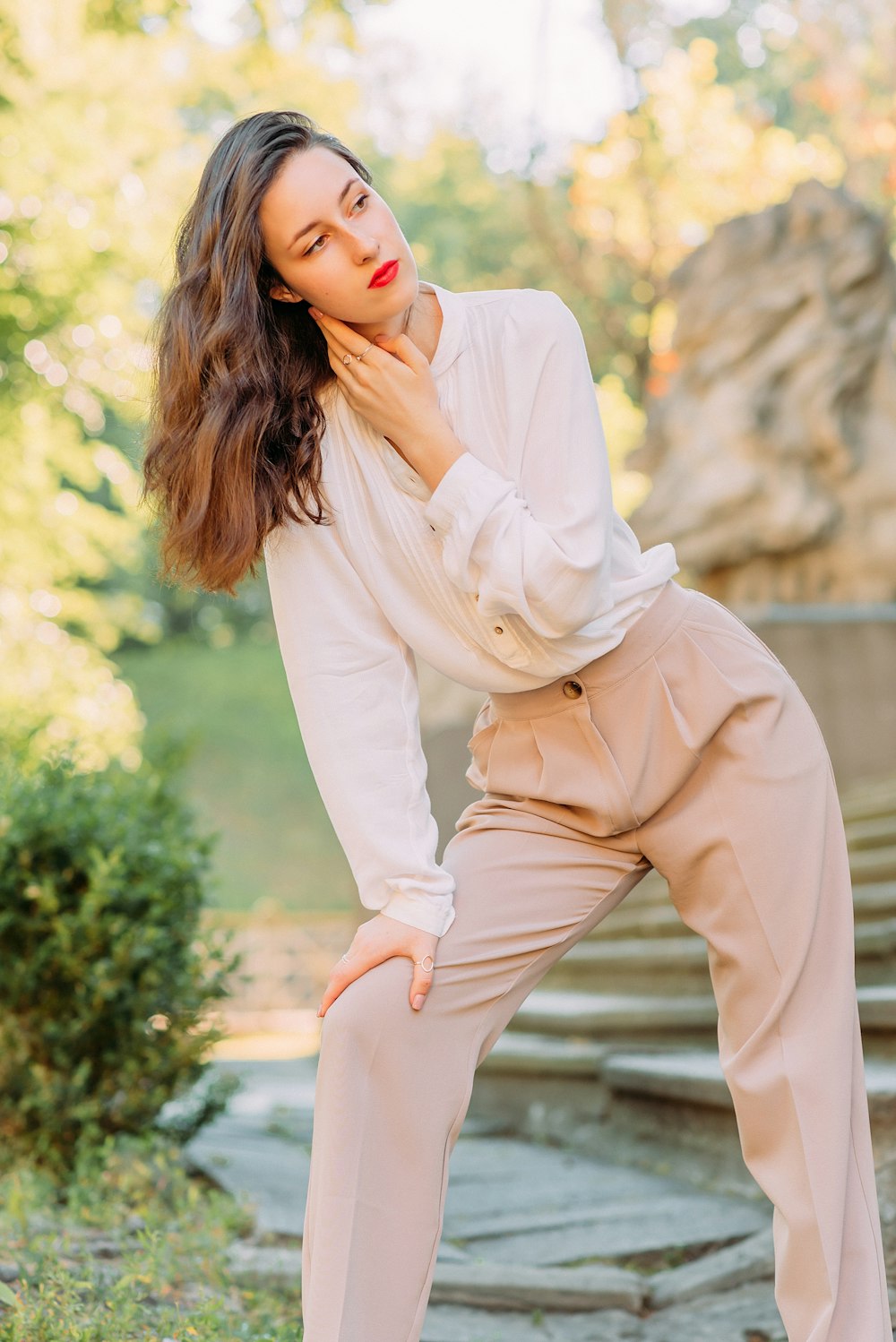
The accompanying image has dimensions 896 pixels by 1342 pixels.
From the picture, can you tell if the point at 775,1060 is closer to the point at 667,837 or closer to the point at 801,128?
the point at 667,837

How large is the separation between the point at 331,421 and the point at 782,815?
88cm

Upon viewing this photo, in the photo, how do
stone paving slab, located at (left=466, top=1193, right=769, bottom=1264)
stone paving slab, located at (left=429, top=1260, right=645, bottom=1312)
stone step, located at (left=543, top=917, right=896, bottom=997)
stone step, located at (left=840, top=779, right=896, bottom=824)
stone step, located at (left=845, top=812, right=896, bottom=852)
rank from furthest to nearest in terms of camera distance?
stone step, located at (left=840, top=779, right=896, bottom=824), stone step, located at (left=845, top=812, right=896, bottom=852), stone step, located at (left=543, top=917, right=896, bottom=997), stone paving slab, located at (left=466, top=1193, right=769, bottom=1264), stone paving slab, located at (left=429, top=1260, right=645, bottom=1312)

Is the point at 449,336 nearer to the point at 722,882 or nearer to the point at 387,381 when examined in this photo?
the point at 387,381

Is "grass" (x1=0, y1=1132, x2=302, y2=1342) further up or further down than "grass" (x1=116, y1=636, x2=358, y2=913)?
further up

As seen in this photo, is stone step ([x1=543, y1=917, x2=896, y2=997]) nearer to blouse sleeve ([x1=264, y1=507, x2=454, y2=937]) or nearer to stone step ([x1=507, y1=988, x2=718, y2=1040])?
stone step ([x1=507, y1=988, x2=718, y2=1040])

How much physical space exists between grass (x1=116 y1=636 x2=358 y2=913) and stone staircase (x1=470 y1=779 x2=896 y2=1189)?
1335 centimetres

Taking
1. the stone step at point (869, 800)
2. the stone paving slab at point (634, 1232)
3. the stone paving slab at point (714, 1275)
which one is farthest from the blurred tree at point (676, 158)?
the stone paving slab at point (714, 1275)

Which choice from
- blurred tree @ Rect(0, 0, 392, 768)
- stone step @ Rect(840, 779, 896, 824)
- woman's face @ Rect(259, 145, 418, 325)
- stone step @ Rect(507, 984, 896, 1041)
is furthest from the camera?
blurred tree @ Rect(0, 0, 392, 768)

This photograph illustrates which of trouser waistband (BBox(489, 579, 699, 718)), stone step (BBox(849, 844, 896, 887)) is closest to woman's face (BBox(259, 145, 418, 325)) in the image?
trouser waistband (BBox(489, 579, 699, 718))

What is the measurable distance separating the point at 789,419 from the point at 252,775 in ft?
47.0

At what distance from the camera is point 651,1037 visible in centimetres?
453

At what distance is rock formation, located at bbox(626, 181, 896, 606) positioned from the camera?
6715 millimetres

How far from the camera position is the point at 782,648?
234 inches

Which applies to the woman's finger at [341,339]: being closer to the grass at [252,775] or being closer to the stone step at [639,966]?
the stone step at [639,966]
